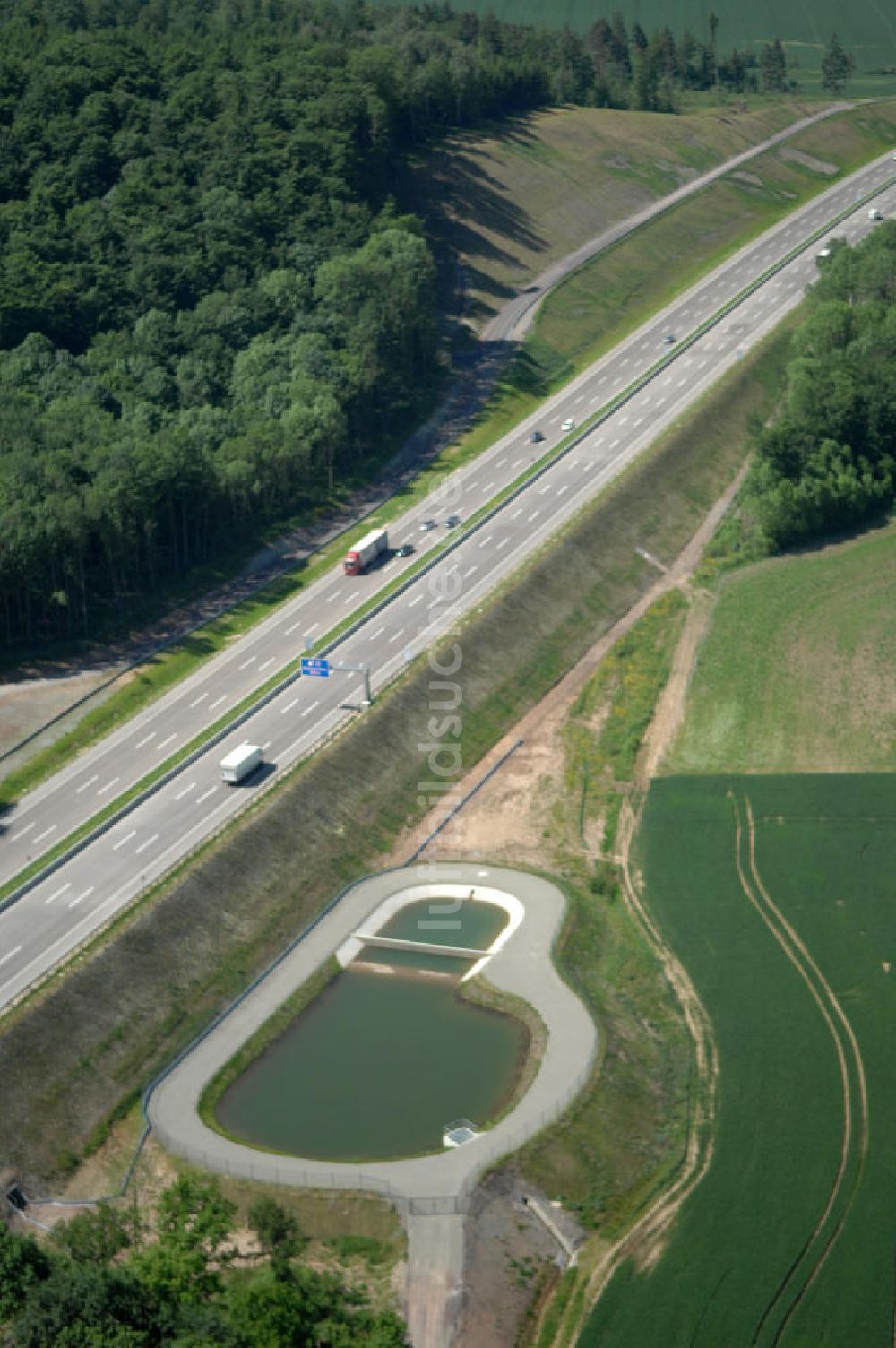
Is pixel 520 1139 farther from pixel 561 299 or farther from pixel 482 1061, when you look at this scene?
pixel 561 299

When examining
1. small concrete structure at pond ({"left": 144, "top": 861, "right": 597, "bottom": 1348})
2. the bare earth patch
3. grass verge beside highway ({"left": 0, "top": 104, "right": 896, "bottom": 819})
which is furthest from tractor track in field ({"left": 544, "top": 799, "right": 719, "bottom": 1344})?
the bare earth patch

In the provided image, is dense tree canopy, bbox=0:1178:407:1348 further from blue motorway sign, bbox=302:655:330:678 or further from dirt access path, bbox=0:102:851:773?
blue motorway sign, bbox=302:655:330:678

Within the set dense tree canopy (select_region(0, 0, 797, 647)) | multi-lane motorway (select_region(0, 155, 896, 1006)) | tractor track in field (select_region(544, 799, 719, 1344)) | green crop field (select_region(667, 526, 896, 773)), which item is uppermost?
dense tree canopy (select_region(0, 0, 797, 647))

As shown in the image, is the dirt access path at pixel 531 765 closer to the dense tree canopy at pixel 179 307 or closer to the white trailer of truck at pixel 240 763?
the white trailer of truck at pixel 240 763

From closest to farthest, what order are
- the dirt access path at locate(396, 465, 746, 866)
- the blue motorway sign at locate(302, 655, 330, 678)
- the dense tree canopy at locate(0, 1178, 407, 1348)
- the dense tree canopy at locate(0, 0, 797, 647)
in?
the dense tree canopy at locate(0, 1178, 407, 1348), the dirt access path at locate(396, 465, 746, 866), the blue motorway sign at locate(302, 655, 330, 678), the dense tree canopy at locate(0, 0, 797, 647)

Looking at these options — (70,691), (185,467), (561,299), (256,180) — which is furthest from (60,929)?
(561,299)

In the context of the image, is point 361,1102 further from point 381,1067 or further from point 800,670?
point 800,670
